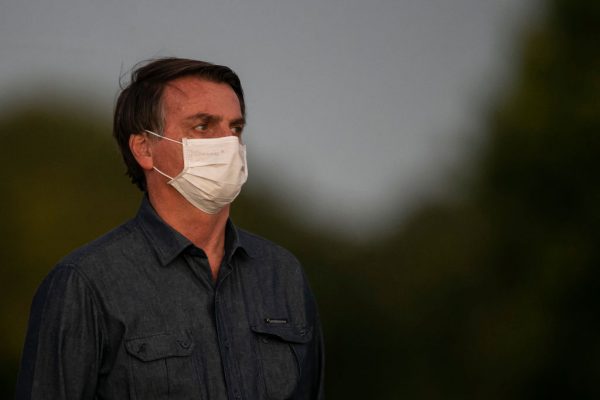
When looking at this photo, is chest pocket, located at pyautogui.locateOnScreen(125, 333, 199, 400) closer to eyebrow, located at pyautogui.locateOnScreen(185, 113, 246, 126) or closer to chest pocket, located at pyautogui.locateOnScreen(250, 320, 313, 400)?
chest pocket, located at pyautogui.locateOnScreen(250, 320, 313, 400)

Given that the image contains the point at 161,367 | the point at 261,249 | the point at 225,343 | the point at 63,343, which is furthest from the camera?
the point at 261,249

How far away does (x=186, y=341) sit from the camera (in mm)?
4363

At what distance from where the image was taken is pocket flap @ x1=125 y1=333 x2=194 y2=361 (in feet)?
13.9

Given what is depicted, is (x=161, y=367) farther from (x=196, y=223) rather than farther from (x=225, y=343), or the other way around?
(x=196, y=223)

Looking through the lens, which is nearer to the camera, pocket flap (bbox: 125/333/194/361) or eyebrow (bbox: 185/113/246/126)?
pocket flap (bbox: 125/333/194/361)

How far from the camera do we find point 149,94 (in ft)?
15.9

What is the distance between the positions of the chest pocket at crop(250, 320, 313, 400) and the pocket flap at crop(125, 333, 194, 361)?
35cm

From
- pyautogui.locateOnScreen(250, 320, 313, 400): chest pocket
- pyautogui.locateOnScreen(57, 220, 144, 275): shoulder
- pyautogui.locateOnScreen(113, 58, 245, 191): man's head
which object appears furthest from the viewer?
pyautogui.locateOnScreen(113, 58, 245, 191): man's head

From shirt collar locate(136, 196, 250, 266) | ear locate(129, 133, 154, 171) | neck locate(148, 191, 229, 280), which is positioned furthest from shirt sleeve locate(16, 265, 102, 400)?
ear locate(129, 133, 154, 171)

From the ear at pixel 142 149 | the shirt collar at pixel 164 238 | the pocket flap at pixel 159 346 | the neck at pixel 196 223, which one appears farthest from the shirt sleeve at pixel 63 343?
the ear at pixel 142 149

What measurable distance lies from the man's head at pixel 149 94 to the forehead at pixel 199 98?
29mm

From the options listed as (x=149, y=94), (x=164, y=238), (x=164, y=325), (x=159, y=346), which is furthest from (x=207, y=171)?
(x=159, y=346)

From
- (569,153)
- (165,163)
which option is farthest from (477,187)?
(165,163)

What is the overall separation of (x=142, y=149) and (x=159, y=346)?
101cm
